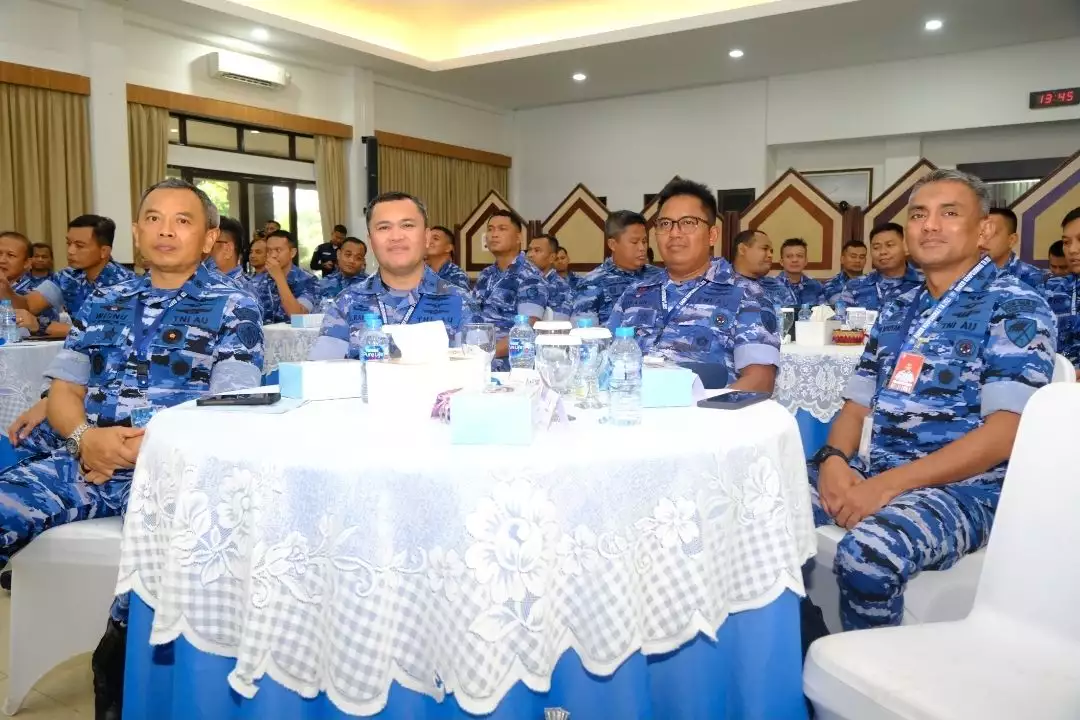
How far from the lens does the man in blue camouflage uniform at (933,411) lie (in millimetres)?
1670

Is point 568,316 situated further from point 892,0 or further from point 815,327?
point 892,0

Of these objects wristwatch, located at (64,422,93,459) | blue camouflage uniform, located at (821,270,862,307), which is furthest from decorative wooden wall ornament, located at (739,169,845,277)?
wristwatch, located at (64,422,93,459)

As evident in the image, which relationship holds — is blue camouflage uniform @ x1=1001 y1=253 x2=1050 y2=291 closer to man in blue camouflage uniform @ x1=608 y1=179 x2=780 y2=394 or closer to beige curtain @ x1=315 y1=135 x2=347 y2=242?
man in blue camouflage uniform @ x1=608 y1=179 x2=780 y2=394

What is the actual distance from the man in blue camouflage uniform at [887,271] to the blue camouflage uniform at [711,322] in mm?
2962

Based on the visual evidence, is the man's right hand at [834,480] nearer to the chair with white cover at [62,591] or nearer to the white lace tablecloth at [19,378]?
the chair with white cover at [62,591]

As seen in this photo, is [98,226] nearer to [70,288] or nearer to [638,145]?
[70,288]

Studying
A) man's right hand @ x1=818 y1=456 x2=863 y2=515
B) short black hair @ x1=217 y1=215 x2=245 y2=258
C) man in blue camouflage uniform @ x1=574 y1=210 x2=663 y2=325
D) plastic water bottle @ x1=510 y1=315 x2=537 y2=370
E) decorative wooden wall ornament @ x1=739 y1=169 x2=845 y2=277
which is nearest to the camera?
man's right hand @ x1=818 y1=456 x2=863 y2=515

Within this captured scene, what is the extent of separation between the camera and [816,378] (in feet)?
12.2

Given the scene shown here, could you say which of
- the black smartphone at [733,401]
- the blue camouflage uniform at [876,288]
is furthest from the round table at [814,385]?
the black smartphone at [733,401]

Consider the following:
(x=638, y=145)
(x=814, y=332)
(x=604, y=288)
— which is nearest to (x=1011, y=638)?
(x=814, y=332)

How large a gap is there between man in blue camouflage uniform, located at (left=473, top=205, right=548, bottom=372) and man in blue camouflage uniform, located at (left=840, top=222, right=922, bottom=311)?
6.99 ft

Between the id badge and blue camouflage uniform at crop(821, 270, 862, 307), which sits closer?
the id badge

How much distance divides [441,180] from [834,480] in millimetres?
10343

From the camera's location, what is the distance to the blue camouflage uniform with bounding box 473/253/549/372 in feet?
16.6
